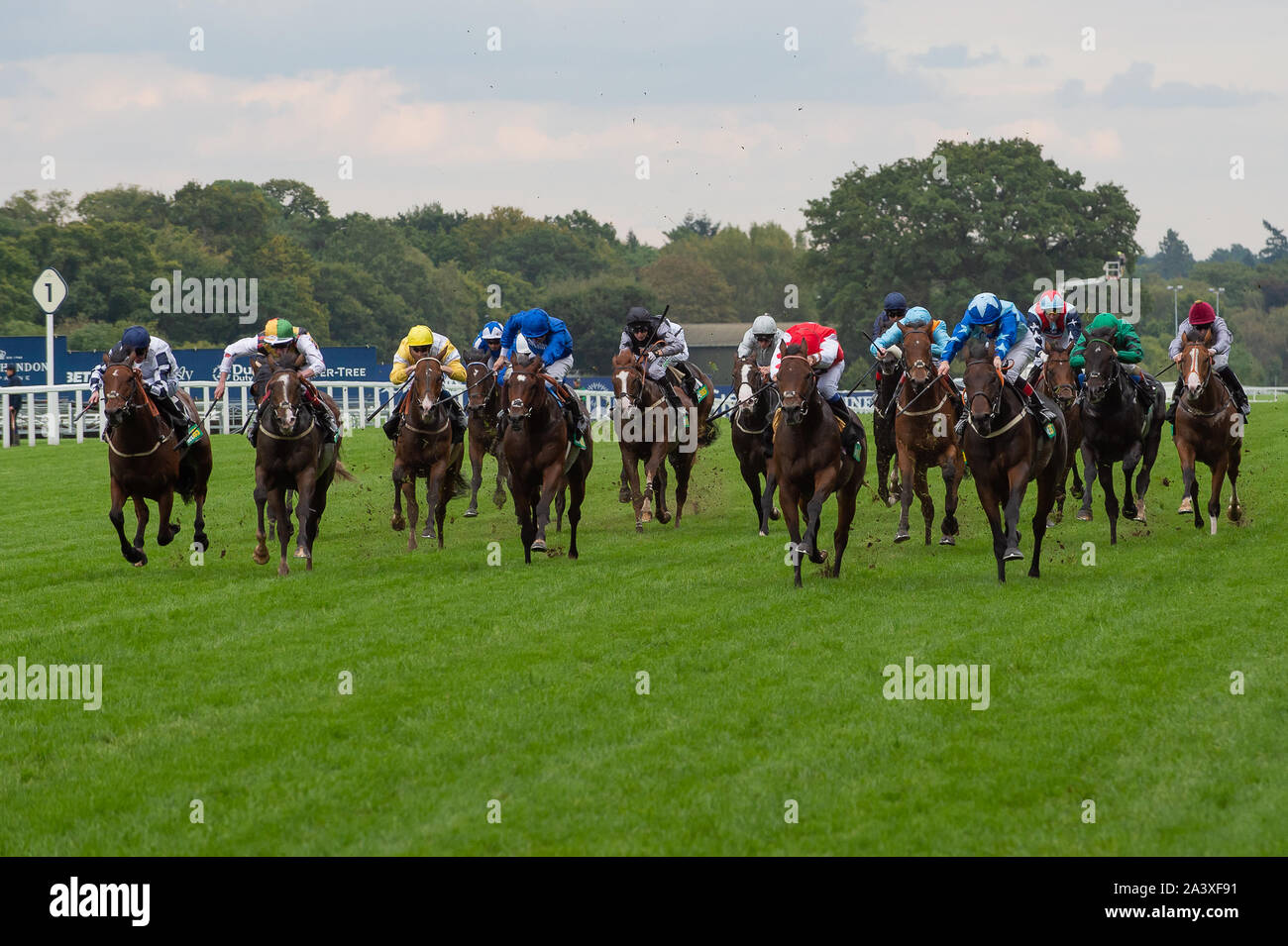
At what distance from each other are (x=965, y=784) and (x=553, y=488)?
7566 millimetres

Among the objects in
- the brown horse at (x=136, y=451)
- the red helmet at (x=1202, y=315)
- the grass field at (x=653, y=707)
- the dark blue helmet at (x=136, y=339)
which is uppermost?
the red helmet at (x=1202, y=315)

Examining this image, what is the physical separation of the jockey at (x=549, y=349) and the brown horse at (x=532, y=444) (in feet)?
0.61

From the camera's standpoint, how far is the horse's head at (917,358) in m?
14.2

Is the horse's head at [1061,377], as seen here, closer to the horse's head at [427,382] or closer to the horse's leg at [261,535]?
the horse's head at [427,382]

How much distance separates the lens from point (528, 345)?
47.1ft

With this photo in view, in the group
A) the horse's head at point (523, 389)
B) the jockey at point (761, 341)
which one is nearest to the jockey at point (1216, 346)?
the jockey at point (761, 341)

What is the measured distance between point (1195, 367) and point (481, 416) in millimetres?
6927

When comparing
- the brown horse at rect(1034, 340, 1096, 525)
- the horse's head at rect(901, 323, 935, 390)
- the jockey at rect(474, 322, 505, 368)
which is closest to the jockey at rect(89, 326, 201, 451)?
the jockey at rect(474, 322, 505, 368)

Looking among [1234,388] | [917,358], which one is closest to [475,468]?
[917,358]

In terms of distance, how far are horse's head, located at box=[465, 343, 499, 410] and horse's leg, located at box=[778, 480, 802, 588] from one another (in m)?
3.36

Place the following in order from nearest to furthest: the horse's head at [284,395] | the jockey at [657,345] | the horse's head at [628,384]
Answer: the horse's head at [284,395]
the horse's head at [628,384]
the jockey at [657,345]

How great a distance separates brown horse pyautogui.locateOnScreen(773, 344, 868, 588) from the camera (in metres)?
12.1

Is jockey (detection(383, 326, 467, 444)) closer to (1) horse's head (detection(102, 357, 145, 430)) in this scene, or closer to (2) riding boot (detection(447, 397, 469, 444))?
(2) riding boot (detection(447, 397, 469, 444))

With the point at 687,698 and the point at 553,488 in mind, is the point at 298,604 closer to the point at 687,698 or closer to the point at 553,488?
the point at 553,488
